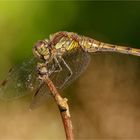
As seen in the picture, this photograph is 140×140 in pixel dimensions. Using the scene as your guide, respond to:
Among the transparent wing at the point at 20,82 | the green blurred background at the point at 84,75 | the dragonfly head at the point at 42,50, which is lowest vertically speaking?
the green blurred background at the point at 84,75

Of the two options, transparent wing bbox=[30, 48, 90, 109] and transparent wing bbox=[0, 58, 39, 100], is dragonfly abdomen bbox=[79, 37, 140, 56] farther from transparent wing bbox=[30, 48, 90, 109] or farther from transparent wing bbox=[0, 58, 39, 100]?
transparent wing bbox=[0, 58, 39, 100]

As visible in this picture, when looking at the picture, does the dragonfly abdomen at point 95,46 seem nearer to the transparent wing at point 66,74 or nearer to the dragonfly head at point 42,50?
the transparent wing at point 66,74

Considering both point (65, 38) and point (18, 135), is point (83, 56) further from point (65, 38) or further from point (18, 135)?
point (18, 135)

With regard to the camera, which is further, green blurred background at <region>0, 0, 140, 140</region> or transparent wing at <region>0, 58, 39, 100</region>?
green blurred background at <region>0, 0, 140, 140</region>

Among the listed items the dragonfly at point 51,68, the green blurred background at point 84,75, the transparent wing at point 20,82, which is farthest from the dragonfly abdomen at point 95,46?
the green blurred background at point 84,75

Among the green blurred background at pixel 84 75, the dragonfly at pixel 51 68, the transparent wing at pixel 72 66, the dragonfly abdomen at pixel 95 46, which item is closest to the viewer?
the dragonfly at pixel 51 68

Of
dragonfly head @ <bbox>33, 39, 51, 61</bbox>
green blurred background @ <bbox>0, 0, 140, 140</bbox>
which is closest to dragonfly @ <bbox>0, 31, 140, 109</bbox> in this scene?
dragonfly head @ <bbox>33, 39, 51, 61</bbox>

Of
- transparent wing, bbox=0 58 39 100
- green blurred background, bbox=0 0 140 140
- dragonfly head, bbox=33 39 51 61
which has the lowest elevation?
green blurred background, bbox=0 0 140 140

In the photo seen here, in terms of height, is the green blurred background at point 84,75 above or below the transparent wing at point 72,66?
below

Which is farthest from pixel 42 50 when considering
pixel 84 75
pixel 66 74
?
pixel 84 75
